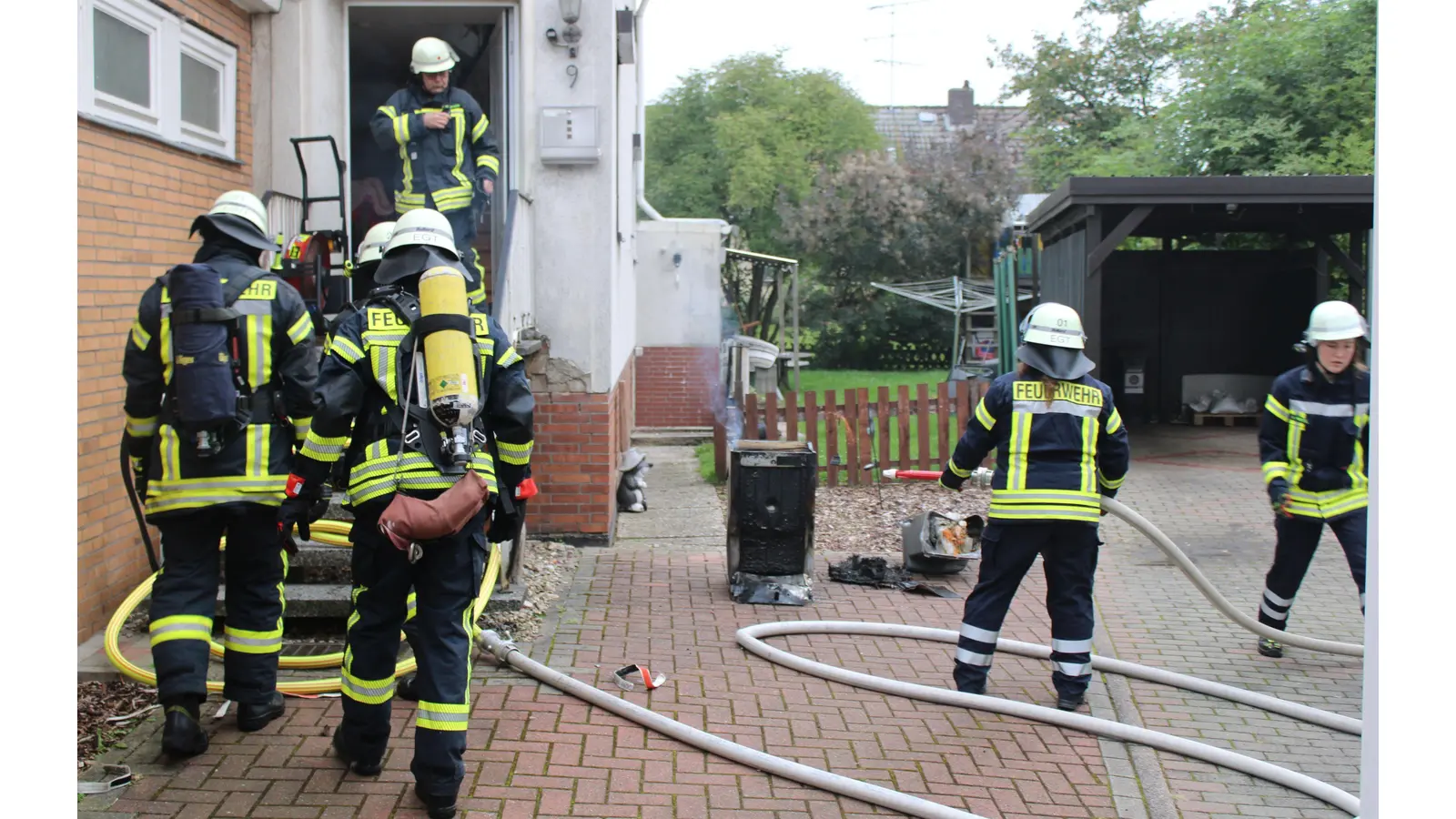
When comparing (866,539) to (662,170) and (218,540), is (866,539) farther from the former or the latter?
(662,170)

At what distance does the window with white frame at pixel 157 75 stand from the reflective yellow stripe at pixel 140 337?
1.71m

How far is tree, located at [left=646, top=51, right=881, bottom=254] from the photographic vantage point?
33125 millimetres

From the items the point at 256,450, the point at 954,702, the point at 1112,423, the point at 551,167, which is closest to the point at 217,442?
the point at 256,450

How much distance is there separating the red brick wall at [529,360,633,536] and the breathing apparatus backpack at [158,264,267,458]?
3.75m

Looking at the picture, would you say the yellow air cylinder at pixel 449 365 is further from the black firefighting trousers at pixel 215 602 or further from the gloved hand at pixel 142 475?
the gloved hand at pixel 142 475

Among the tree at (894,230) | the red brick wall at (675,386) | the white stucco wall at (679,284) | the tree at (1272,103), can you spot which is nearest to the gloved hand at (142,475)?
the red brick wall at (675,386)

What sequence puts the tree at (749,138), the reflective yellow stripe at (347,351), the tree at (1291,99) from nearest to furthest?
the reflective yellow stripe at (347,351) → the tree at (1291,99) → the tree at (749,138)

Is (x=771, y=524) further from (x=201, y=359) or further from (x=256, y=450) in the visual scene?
(x=201, y=359)

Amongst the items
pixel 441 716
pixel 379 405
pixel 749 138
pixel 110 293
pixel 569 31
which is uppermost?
pixel 749 138

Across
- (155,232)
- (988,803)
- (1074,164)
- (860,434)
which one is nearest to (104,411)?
(155,232)

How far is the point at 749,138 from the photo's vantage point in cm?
3325

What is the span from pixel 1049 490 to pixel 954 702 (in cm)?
99

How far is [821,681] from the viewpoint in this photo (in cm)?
561

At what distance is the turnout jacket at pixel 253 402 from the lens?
4539mm
